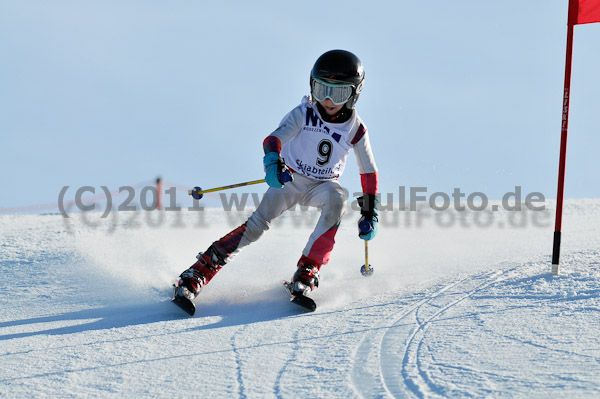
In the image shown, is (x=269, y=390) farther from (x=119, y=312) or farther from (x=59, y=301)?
(x=59, y=301)

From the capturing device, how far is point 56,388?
94.5 inches

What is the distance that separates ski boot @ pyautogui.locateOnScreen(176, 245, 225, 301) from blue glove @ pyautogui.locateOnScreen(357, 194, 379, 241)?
0.99 metres

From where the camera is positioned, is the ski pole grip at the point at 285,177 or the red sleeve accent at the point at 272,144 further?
the red sleeve accent at the point at 272,144

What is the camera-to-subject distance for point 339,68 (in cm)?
380

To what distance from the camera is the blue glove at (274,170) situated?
375 cm

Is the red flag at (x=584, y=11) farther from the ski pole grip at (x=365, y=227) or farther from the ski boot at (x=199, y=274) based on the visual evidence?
the ski boot at (x=199, y=274)

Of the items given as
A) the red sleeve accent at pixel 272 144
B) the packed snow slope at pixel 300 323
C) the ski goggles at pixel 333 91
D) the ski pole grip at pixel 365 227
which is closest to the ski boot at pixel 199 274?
the packed snow slope at pixel 300 323

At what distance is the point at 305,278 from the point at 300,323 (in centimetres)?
56

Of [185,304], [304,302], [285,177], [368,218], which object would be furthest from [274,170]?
[185,304]

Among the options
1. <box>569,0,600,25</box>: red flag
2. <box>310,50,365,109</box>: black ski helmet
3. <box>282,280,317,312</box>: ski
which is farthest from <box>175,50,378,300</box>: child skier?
<box>569,0,600,25</box>: red flag

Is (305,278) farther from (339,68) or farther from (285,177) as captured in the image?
(339,68)

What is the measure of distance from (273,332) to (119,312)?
1169mm

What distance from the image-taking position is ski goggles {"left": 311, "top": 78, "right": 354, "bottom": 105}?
382cm

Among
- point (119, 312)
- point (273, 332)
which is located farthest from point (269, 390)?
point (119, 312)
